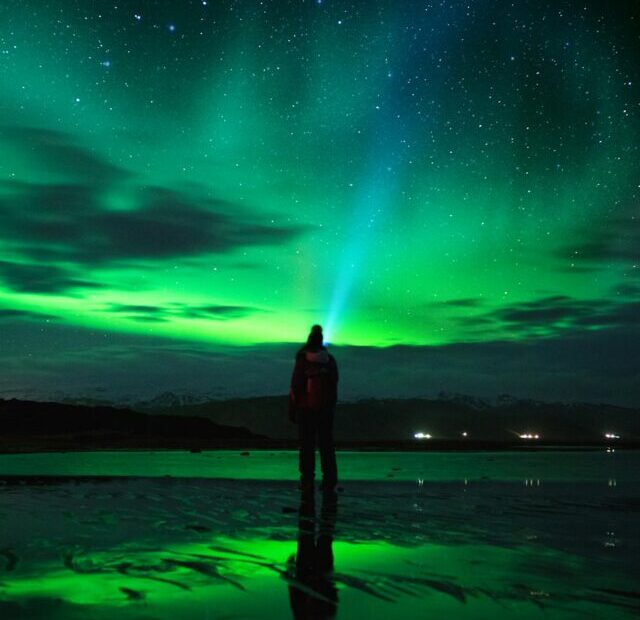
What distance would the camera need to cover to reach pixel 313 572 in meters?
5.00

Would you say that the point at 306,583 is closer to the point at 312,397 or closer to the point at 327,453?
the point at 327,453

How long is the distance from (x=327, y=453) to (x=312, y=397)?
87 centimetres

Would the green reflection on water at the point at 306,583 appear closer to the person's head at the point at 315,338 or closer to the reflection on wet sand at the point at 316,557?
the reflection on wet sand at the point at 316,557

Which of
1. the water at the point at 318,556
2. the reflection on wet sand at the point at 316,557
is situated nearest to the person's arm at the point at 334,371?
the water at the point at 318,556

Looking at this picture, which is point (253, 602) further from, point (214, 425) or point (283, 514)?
point (214, 425)

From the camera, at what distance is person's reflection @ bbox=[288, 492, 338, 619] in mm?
4023

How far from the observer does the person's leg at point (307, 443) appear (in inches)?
479

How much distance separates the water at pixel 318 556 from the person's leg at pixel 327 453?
1037 millimetres

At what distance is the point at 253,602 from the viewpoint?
4.15 m

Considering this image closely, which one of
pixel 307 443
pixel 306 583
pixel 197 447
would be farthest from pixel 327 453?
pixel 197 447

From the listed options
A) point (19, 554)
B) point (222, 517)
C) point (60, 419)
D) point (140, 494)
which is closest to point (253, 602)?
point (19, 554)

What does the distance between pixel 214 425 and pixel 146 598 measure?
8137 cm

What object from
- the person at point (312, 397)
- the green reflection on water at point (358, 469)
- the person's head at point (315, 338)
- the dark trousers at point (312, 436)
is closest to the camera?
the dark trousers at point (312, 436)

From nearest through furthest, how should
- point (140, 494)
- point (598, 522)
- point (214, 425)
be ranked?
point (598, 522)
point (140, 494)
point (214, 425)
